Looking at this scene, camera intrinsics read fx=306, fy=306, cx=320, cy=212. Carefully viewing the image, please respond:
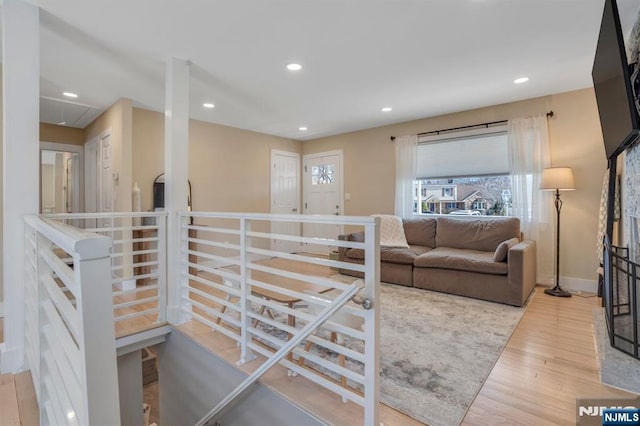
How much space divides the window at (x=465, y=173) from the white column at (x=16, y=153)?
459 cm

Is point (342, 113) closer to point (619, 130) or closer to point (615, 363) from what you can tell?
point (619, 130)

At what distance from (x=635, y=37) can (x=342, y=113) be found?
3112 mm

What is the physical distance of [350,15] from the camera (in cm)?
220

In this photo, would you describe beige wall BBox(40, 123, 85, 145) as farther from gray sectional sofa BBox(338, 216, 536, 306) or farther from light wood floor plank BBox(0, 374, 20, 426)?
gray sectional sofa BBox(338, 216, 536, 306)

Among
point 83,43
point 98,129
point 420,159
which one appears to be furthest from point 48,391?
point 420,159

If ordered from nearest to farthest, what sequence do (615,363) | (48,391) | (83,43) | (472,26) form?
(48,391) → (615,363) → (472,26) → (83,43)

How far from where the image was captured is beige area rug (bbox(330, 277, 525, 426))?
5.54 feet

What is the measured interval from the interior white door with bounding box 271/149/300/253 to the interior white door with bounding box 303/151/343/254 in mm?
200

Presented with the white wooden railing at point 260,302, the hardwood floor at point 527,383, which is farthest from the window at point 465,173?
the white wooden railing at point 260,302

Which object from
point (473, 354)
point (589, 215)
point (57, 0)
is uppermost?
point (57, 0)

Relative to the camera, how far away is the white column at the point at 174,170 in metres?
2.65

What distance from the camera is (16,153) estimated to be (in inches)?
80.8

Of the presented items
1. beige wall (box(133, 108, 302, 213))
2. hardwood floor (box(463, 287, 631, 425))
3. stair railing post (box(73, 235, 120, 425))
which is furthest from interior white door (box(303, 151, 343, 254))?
stair railing post (box(73, 235, 120, 425))

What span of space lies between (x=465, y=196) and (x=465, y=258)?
4.72 feet
